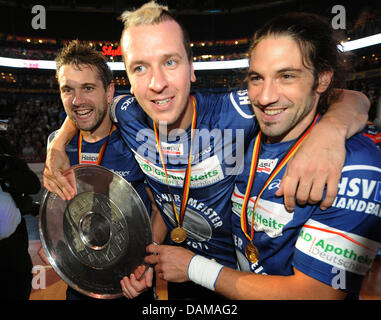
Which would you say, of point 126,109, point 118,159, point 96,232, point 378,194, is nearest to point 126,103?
point 126,109

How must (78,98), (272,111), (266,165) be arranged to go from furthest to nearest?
(78,98) < (266,165) < (272,111)

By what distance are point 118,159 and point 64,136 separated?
1.55 feet

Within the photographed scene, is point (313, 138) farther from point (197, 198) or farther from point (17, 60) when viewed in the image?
point (17, 60)

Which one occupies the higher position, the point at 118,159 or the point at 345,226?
the point at 118,159

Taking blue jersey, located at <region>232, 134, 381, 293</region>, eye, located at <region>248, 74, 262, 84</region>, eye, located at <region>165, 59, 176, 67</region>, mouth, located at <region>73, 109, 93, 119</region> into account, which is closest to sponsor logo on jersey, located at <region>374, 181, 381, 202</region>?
blue jersey, located at <region>232, 134, 381, 293</region>

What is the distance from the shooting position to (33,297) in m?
2.99

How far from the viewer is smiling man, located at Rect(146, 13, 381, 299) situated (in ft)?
3.57

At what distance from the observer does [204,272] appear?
1284 millimetres

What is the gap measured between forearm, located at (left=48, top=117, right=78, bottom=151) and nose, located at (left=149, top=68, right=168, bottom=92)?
96 centimetres

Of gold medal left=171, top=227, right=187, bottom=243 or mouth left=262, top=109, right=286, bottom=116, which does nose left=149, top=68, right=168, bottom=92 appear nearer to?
mouth left=262, top=109, right=286, bottom=116

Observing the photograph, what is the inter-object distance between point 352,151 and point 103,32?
23.5 metres

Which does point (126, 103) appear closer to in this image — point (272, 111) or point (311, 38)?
point (272, 111)

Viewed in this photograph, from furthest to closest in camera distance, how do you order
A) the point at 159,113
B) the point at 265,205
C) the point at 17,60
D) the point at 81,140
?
the point at 17,60
the point at 81,140
the point at 159,113
the point at 265,205

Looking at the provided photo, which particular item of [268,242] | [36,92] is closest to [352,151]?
[268,242]
